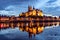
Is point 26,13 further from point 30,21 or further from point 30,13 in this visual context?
point 30,21

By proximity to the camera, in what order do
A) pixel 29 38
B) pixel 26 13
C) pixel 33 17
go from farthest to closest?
pixel 33 17
pixel 26 13
pixel 29 38

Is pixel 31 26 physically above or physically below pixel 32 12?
below

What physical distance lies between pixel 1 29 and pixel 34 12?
2.19ft

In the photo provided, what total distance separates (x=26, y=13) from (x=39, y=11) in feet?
0.78

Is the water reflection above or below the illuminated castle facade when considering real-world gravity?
below

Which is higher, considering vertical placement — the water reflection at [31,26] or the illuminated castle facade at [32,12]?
the illuminated castle facade at [32,12]

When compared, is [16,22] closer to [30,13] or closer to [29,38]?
[30,13]

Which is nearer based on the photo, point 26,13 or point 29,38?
point 29,38

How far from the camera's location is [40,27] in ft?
11.3

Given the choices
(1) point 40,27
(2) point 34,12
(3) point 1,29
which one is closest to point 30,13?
(2) point 34,12

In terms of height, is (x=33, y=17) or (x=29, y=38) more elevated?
(x=33, y=17)

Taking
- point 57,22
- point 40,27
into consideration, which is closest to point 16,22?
point 40,27

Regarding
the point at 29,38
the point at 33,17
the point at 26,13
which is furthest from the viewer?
the point at 33,17

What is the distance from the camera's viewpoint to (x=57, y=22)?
12.0ft
